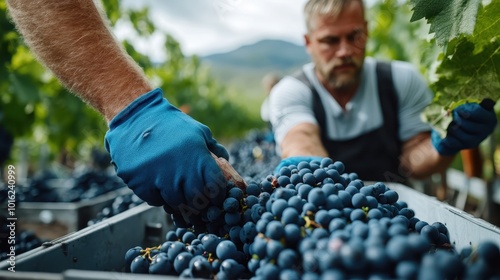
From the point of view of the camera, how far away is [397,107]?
2.49 metres

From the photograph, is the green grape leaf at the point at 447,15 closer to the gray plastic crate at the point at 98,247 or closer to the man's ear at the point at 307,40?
the gray plastic crate at the point at 98,247

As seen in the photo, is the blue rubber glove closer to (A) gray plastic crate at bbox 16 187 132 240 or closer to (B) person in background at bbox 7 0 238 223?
(B) person in background at bbox 7 0 238 223

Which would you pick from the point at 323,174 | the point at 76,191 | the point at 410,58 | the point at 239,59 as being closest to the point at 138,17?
the point at 76,191

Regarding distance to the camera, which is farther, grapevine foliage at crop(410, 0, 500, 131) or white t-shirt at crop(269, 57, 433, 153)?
white t-shirt at crop(269, 57, 433, 153)

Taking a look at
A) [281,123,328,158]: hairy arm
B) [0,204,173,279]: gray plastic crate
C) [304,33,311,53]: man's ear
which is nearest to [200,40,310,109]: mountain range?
[304,33,311,53]: man's ear

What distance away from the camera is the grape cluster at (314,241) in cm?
66

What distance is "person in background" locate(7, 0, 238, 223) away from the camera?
1060 millimetres

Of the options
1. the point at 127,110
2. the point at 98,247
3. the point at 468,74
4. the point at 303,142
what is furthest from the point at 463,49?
the point at 98,247

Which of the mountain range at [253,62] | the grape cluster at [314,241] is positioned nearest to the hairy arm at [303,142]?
the grape cluster at [314,241]

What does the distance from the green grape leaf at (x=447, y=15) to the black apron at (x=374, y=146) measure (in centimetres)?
119

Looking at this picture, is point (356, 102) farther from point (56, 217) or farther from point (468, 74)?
point (56, 217)

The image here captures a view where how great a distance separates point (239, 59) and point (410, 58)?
83.9 metres

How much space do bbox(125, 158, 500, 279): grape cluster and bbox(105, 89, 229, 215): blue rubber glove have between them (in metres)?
0.06

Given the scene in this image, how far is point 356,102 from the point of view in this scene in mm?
2480
